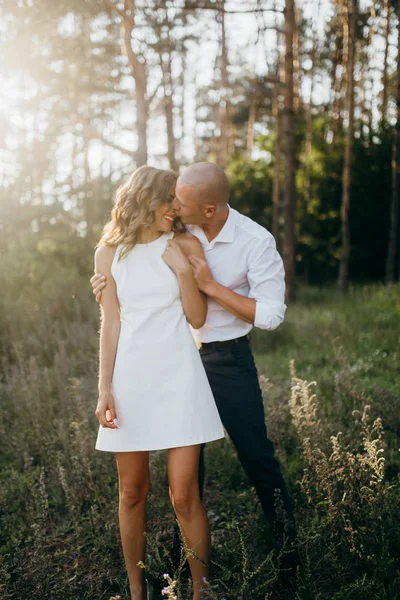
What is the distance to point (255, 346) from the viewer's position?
892 centimetres

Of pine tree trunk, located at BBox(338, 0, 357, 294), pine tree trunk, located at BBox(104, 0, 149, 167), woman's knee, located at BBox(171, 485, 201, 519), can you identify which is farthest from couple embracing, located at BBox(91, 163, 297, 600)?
pine tree trunk, located at BBox(338, 0, 357, 294)

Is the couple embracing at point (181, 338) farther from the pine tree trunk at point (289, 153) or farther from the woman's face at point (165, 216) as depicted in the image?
the pine tree trunk at point (289, 153)

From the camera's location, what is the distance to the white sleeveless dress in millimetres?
2908

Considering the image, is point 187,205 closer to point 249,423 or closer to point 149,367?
point 149,367

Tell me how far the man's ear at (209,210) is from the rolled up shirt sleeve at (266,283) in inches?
11.5

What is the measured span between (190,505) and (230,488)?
1.80m

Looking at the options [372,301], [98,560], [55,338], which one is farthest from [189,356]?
[372,301]

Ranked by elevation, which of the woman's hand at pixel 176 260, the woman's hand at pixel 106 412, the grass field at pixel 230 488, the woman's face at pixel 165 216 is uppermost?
the woman's face at pixel 165 216

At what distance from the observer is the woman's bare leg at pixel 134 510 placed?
3.02 meters

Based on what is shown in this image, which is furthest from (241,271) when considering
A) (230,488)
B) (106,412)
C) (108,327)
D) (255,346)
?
(255,346)

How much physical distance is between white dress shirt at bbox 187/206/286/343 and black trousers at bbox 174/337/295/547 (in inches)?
4.3

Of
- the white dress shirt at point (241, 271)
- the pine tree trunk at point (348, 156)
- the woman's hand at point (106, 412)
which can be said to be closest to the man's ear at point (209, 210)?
the white dress shirt at point (241, 271)

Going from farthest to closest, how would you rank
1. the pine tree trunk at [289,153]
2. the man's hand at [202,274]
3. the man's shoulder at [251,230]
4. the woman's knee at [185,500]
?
1. the pine tree trunk at [289,153]
2. the man's shoulder at [251,230]
3. the man's hand at [202,274]
4. the woman's knee at [185,500]

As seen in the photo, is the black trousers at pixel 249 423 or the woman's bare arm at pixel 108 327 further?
the black trousers at pixel 249 423
